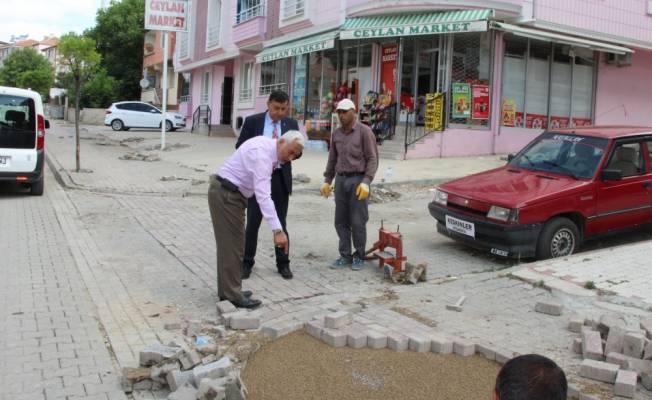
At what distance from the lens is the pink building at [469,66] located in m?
16.7


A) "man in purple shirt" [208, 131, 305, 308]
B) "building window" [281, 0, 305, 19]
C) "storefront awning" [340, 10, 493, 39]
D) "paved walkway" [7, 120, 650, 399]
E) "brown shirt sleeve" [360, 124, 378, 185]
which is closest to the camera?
"man in purple shirt" [208, 131, 305, 308]

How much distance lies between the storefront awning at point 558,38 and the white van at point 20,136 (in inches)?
423

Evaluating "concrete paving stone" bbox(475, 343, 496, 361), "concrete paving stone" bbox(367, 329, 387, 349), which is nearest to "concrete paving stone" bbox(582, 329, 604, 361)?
"concrete paving stone" bbox(475, 343, 496, 361)

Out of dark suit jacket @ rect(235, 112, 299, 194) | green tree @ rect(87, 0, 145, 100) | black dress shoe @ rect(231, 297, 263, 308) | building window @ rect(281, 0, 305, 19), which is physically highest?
green tree @ rect(87, 0, 145, 100)

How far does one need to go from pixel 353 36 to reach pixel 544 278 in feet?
41.5

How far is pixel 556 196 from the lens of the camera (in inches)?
277

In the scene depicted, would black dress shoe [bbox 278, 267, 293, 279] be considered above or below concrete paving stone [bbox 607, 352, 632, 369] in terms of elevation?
above

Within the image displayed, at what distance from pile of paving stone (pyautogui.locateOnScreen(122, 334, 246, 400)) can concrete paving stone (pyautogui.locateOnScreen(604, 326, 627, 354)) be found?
2.52 metres

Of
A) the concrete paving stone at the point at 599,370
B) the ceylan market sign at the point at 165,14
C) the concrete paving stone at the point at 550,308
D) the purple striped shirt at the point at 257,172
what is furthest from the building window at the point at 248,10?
the concrete paving stone at the point at 599,370

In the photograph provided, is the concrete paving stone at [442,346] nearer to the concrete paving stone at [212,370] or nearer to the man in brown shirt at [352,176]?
the concrete paving stone at [212,370]

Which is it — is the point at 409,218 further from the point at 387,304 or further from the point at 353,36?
the point at 353,36

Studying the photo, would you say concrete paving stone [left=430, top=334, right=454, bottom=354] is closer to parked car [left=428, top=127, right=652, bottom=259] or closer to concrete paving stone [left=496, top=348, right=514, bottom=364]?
concrete paving stone [left=496, top=348, right=514, bottom=364]

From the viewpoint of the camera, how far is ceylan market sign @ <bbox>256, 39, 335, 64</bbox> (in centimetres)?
1873

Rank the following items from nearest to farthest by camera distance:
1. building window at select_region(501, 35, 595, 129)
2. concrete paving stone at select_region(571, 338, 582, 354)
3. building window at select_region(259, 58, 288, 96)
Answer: concrete paving stone at select_region(571, 338, 582, 354), building window at select_region(501, 35, 595, 129), building window at select_region(259, 58, 288, 96)
